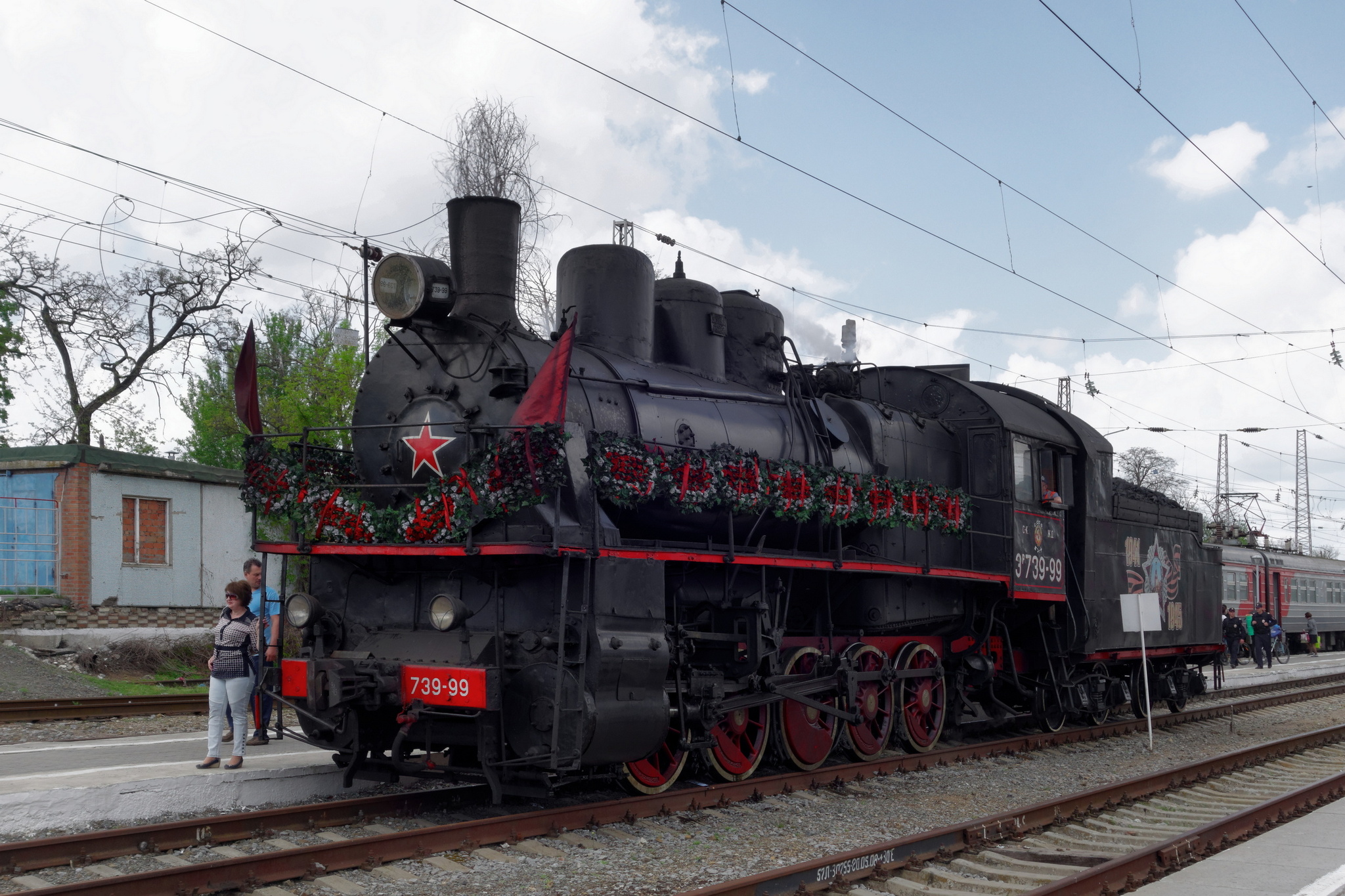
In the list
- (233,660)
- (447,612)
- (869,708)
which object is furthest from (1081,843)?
(233,660)

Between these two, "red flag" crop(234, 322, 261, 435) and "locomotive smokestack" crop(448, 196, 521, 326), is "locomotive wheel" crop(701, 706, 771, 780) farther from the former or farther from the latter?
"red flag" crop(234, 322, 261, 435)

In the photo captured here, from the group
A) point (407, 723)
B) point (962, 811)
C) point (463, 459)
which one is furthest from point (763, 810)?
point (463, 459)

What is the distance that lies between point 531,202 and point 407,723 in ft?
64.0

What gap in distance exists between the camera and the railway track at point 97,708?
1261 centimetres

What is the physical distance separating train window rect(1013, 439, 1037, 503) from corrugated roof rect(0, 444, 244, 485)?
1182 cm

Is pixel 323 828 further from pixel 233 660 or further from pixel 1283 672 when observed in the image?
pixel 1283 672

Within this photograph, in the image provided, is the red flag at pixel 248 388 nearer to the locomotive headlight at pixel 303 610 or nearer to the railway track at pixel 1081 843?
the locomotive headlight at pixel 303 610

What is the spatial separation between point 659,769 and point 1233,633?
23151mm

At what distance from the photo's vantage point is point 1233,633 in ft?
89.2

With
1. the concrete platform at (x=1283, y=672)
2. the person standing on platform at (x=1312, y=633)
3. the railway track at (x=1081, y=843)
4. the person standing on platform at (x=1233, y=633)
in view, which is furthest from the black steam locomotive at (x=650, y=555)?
the person standing on platform at (x=1312, y=633)

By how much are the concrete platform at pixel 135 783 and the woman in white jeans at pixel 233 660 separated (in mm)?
487

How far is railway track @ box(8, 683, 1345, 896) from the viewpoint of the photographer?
5.87 meters

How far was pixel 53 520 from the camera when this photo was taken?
727 inches

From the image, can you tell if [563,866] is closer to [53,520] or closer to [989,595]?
[989,595]
